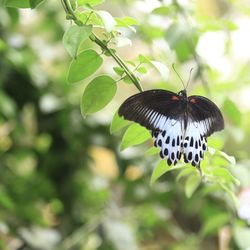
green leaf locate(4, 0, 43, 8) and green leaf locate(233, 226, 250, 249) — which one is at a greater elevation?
green leaf locate(4, 0, 43, 8)

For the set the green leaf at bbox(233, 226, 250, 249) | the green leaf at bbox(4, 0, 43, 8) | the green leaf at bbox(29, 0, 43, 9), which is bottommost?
the green leaf at bbox(233, 226, 250, 249)

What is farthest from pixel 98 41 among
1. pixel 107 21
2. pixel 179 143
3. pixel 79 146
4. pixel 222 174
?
pixel 79 146

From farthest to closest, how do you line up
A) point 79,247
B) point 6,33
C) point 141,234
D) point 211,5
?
1. point 211,5
2. point 141,234
3. point 6,33
4. point 79,247

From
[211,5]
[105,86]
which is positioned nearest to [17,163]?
[105,86]

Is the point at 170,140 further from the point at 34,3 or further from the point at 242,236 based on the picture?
the point at 242,236

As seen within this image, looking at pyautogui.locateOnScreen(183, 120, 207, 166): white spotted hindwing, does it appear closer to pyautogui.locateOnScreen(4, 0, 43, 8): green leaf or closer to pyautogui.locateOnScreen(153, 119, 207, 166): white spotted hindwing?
pyautogui.locateOnScreen(153, 119, 207, 166): white spotted hindwing

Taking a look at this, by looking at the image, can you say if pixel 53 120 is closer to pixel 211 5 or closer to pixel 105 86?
pixel 105 86

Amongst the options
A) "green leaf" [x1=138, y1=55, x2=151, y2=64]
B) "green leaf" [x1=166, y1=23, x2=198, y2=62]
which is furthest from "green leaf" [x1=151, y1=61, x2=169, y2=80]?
"green leaf" [x1=166, y1=23, x2=198, y2=62]
